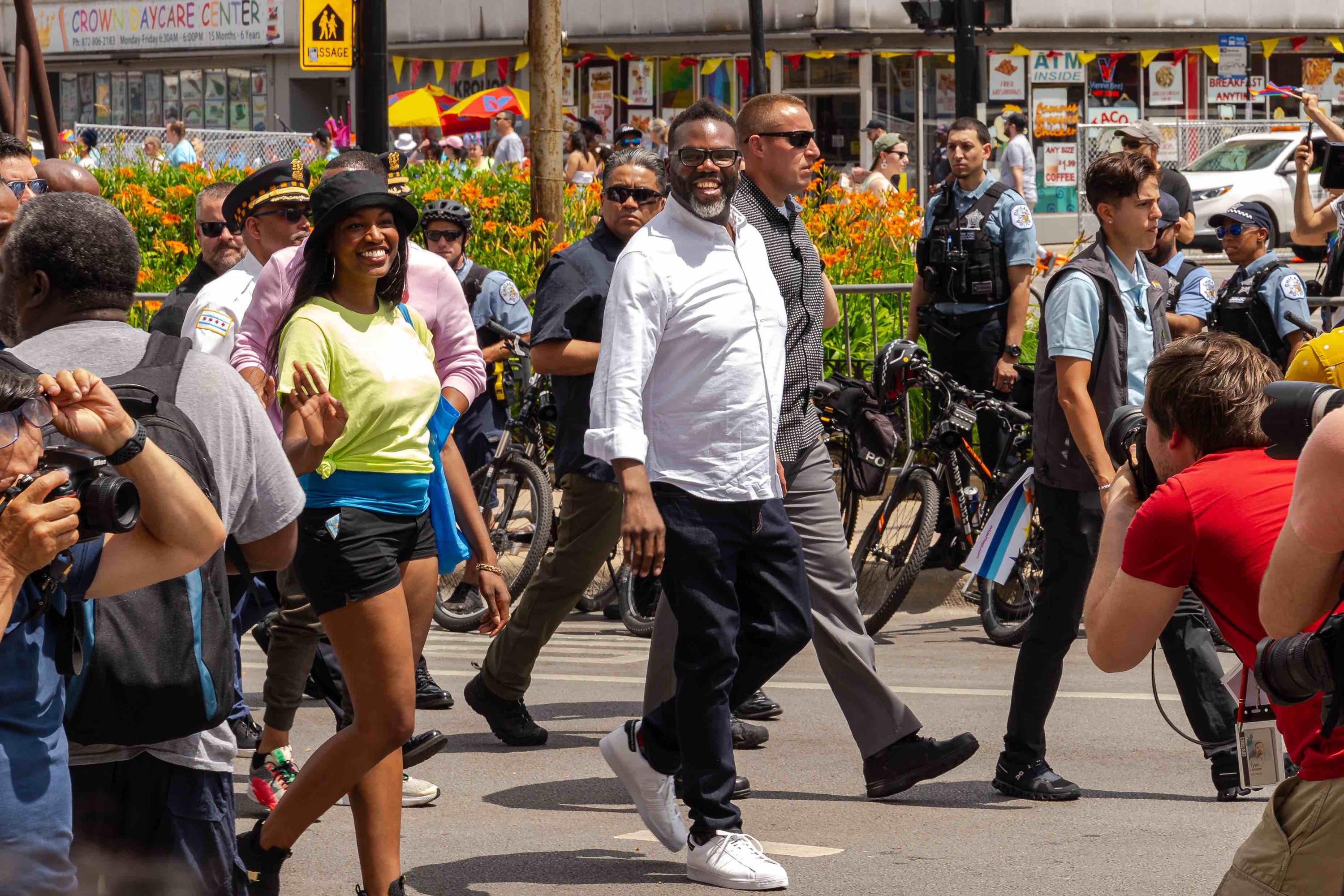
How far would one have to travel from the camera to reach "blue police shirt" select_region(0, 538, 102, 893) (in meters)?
2.83

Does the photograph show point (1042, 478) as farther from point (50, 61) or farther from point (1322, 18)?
point (50, 61)

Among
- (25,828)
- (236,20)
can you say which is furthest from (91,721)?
(236,20)

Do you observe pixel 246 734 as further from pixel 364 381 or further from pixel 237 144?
pixel 237 144

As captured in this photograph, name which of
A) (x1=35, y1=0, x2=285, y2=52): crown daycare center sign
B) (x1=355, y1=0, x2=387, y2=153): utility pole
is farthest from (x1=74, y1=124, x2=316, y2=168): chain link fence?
(x1=355, y1=0, x2=387, y2=153): utility pole

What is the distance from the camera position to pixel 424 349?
4828 mm

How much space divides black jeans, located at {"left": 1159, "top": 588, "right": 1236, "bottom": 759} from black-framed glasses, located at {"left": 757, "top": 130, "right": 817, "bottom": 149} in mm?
1810

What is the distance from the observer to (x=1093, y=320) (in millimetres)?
5762

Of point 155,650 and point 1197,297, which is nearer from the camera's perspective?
point 155,650

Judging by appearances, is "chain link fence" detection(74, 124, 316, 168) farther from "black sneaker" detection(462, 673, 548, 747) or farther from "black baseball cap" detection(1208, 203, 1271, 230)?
"black sneaker" detection(462, 673, 548, 747)

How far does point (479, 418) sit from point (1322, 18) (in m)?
26.4

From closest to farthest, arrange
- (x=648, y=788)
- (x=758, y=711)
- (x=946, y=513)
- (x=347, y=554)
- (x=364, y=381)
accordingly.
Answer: (x=347, y=554) < (x=364, y=381) < (x=648, y=788) < (x=758, y=711) < (x=946, y=513)

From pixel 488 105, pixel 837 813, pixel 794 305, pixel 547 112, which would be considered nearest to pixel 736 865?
pixel 837 813

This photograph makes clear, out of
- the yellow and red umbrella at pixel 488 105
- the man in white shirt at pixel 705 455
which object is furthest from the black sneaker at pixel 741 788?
the yellow and red umbrella at pixel 488 105

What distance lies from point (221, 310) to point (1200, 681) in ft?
10.8
